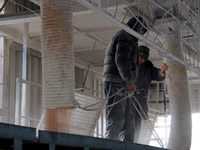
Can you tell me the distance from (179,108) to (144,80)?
3.74 feet

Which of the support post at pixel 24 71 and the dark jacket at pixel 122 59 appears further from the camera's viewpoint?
the support post at pixel 24 71

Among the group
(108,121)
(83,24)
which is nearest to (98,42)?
(83,24)

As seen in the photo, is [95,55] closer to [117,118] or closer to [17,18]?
[17,18]

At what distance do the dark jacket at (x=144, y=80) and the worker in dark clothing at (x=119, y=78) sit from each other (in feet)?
3.47

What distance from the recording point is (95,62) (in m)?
10.6

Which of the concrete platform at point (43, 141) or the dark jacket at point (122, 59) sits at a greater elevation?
the dark jacket at point (122, 59)

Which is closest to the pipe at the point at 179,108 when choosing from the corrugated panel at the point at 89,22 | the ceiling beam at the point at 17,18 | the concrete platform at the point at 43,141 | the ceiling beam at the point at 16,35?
the corrugated panel at the point at 89,22

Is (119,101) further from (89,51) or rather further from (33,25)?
(89,51)

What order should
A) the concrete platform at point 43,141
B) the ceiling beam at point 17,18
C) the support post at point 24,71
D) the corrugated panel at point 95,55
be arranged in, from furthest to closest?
the corrugated panel at point 95,55
the support post at point 24,71
the ceiling beam at point 17,18
the concrete platform at point 43,141

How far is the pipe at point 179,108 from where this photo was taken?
20.5 feet

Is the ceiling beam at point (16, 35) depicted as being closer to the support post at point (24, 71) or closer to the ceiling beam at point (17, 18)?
the support post at point (24, 71)

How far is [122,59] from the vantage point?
4105 millimetres

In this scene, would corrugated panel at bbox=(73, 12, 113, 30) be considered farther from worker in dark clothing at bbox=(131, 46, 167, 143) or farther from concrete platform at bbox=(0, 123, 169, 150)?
concrete platform at bbox=(0, 123, 169, 150)

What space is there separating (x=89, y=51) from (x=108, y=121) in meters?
5.36
